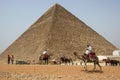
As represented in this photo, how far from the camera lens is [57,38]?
82.1 m

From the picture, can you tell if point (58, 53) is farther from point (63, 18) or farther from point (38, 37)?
point (63, 18)

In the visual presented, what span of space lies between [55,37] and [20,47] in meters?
11.3

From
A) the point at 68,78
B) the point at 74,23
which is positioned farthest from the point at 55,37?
the point at 68,78

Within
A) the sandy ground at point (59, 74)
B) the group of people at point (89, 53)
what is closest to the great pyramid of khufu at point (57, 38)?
the sandy ground at point (59, 74)

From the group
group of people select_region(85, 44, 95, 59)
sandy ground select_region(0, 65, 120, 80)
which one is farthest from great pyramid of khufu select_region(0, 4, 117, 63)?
group of people select_region(85, 44, 95, 59)

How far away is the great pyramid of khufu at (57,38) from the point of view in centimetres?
7782

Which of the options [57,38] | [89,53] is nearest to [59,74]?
[89,53]

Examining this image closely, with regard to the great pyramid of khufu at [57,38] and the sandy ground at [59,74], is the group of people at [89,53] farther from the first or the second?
the great pyramid of khufu at [57,38]

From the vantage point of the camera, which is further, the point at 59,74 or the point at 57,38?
the point at 57,38

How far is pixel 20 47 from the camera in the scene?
89438 millimetres

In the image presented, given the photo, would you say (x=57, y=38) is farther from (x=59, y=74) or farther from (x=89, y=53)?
(x=59, y=74)

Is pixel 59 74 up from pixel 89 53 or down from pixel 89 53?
down

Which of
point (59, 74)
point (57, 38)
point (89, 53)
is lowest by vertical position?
point (59, 74)

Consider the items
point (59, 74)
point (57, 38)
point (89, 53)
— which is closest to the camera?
point (59, 74)
